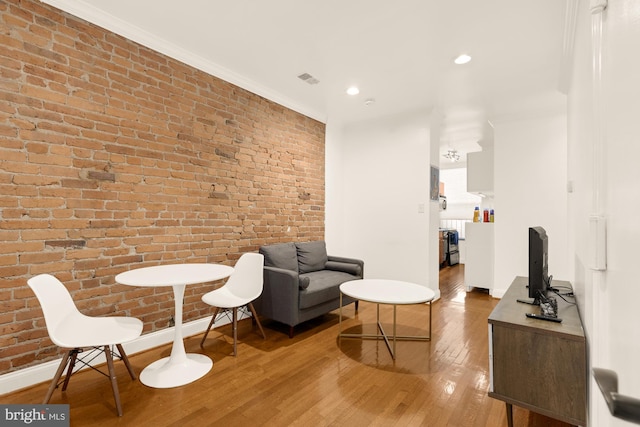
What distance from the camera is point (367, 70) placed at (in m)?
3.42

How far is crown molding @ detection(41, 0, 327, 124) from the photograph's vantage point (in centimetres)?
242

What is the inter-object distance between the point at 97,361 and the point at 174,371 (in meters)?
0.70

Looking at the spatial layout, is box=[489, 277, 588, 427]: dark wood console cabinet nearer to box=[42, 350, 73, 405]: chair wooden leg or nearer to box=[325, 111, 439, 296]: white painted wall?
box=[42, 350, 73, 405]: chair wooden leg

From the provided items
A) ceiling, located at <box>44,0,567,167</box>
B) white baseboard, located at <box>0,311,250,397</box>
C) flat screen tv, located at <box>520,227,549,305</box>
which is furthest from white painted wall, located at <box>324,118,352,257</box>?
flat screen tv, located at <box>520,227,549,305</box>

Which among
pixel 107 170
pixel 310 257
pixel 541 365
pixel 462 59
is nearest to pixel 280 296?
pixel 310 257

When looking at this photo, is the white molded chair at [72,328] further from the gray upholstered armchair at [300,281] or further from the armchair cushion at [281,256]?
the armchair cushion at [281,256]

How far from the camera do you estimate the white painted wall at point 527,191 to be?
439 centimetres

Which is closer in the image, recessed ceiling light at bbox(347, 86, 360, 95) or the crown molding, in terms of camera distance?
the crown molding

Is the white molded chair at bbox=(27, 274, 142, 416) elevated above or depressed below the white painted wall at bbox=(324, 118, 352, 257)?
below

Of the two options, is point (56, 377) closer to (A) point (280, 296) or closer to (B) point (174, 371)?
(B) point (174, 371)

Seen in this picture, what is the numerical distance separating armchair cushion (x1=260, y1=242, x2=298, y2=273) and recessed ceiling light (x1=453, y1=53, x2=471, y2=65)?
2.79 metres

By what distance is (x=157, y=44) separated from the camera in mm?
2910

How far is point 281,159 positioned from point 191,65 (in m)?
1.56

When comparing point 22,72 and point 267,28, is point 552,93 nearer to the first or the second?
point 267,28
